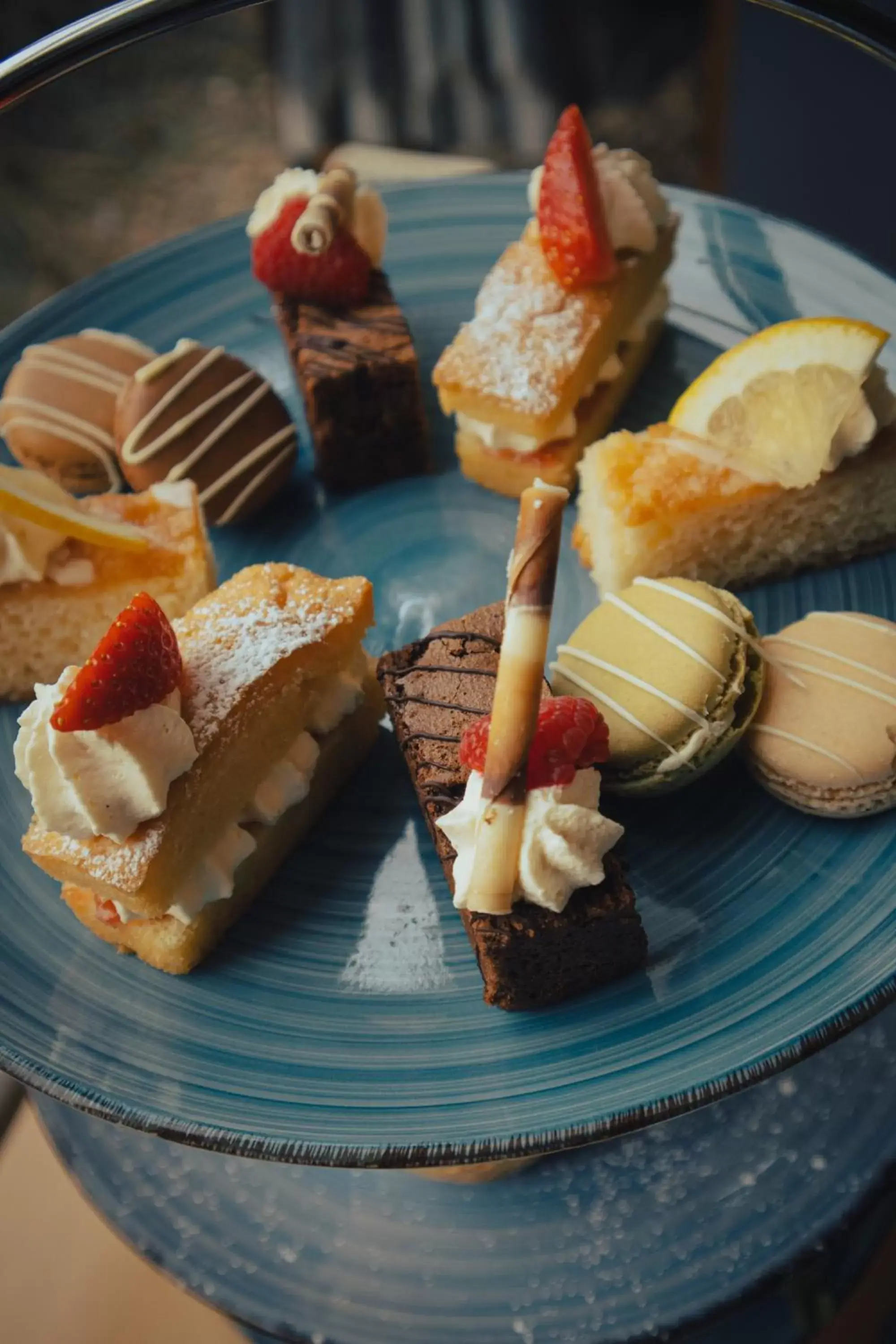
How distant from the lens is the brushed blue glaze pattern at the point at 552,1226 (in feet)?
5.84

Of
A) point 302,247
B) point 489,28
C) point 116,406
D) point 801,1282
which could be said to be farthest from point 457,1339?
point 489,28

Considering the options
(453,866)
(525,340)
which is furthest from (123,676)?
(525,340)

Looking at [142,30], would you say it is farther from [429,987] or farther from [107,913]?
[429,987]

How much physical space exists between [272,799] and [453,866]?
306 millimetres

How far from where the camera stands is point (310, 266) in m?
2.35

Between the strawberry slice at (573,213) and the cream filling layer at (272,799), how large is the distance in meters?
0.79

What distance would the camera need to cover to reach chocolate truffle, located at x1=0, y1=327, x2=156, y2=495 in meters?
2.30

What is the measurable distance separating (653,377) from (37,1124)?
1675 mm

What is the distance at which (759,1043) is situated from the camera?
1.59 metres

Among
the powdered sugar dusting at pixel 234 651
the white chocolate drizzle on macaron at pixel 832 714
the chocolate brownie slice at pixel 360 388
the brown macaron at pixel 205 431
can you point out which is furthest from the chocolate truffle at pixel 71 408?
the white chocolate drizzle on macaron at pixel 832 714

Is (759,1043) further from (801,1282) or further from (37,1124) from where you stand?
(37,1124)

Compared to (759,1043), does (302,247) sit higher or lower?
higher

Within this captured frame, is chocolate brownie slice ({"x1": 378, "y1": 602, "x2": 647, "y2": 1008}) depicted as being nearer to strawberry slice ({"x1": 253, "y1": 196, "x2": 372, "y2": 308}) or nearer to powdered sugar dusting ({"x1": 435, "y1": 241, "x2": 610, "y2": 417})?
powdered sugar dusting ({"x1": 435, "y1": 241, "x2": 610, "y2": 417})

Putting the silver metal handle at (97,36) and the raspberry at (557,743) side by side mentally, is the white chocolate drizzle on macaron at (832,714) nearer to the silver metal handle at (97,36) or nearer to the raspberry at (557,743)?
the raspberry at (557,743)
